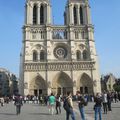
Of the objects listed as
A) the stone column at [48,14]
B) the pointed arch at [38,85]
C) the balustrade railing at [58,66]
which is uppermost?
the stone column at [48,14]

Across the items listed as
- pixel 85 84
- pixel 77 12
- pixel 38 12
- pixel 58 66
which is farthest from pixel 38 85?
pixel 77 12

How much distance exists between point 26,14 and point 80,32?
1254cm

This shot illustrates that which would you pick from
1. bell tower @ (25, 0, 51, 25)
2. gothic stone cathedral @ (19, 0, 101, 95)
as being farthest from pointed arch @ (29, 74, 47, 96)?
bell tower @ (25, 0, 51, 25)

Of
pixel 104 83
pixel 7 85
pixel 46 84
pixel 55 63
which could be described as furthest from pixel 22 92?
pixel 104 83

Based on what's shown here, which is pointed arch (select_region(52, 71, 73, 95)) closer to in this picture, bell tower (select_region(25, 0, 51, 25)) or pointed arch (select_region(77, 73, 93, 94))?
pointed arch (select_region(77, 73, 93, 94))

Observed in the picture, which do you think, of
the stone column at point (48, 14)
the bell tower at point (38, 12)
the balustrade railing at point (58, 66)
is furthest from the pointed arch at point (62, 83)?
the bell tower at point (38, 12)

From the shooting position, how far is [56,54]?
56.7 m

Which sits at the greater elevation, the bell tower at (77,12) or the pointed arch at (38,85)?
the bell tower at (77,12)

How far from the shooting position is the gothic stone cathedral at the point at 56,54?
177ft

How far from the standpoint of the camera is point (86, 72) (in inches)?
2160

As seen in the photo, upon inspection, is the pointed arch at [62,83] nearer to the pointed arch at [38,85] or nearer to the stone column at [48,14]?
the pointed arch at [38,85]

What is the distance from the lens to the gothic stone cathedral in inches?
2121

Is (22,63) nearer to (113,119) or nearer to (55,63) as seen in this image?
(55,63)

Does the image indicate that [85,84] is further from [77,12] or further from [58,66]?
[77,12]
